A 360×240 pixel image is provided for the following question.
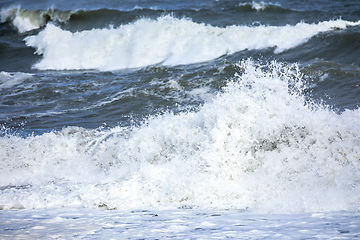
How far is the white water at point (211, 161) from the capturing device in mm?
4570

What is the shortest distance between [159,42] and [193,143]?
908 centimetres

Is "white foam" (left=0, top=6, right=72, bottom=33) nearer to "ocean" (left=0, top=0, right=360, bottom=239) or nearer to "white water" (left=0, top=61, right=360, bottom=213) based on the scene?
"ocean" (left=0, top=0, right=360, bottom=239)

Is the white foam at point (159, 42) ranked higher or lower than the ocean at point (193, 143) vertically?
higher

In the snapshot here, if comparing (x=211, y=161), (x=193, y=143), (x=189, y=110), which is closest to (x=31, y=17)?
(x=189, y=110)

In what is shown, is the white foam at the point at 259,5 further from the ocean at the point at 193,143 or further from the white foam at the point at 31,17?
the white foam at the point at 31,17

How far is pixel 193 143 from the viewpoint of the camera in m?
5.88

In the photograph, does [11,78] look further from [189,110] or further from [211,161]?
[211,161]

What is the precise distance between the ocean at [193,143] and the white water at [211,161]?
2cm

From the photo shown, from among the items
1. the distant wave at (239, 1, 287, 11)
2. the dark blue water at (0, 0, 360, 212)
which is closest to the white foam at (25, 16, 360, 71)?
the dark blue water at (0, 0, 360, 212)

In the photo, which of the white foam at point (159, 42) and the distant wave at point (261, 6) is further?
the distant wave at point (261, 6)

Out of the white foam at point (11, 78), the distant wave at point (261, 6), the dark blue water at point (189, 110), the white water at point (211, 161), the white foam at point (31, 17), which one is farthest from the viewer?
the white foam at point (31, 17)

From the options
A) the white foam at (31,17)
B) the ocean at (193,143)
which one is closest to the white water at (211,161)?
the ocean at (193,143)

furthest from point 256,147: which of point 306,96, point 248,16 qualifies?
point 248,16

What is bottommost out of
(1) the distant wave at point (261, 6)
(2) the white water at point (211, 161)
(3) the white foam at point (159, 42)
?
(2) the white water at point (211, 161)
